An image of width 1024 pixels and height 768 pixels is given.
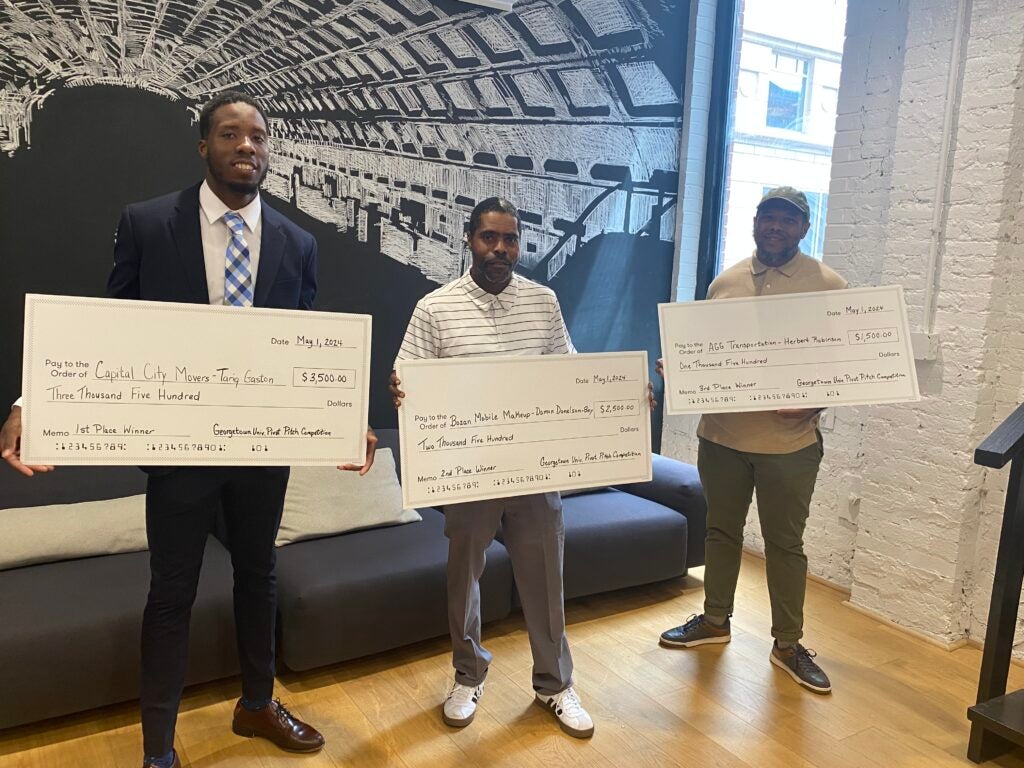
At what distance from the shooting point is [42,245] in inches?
106

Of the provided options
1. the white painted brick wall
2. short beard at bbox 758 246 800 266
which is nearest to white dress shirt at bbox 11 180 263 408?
short beard at bbox 758 246 800 266

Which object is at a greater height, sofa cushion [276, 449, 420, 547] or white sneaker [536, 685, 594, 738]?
sofa cushion [276, 449, 420, 547]

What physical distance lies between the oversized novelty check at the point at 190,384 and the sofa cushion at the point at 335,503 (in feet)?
3.23

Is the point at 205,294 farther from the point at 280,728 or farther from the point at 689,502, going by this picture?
the point at 689,502

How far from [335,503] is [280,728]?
0.85m

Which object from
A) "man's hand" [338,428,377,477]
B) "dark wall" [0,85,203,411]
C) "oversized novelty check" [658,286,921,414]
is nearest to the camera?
"man's hand" [338,428,377,477]

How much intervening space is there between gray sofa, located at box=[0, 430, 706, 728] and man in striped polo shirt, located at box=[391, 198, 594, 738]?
1.17 feet

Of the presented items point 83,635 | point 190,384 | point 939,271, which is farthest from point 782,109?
point 83,635

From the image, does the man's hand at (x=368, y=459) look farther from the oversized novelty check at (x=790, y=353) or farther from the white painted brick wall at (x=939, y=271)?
the white painted brick wall at (x=939, y=271)

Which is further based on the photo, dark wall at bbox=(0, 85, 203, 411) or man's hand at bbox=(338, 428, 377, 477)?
dark wall at bbox=(0, 85, 203, 411)

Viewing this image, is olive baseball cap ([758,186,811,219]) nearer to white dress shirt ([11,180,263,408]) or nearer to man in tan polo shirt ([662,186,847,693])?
man in tan polo shirt ([662,186,847,693])

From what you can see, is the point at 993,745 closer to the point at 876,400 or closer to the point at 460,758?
the point at 876,400

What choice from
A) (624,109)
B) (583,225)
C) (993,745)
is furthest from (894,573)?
(624,109)

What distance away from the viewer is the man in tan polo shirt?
240 cm
